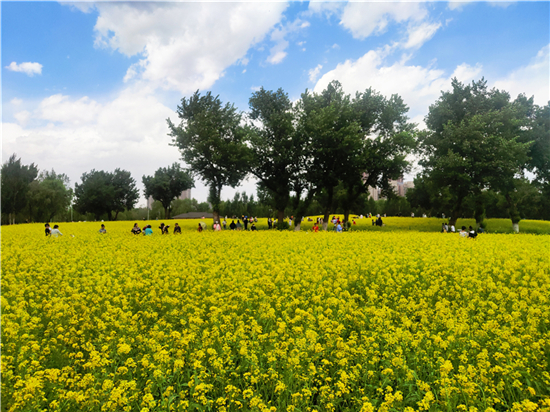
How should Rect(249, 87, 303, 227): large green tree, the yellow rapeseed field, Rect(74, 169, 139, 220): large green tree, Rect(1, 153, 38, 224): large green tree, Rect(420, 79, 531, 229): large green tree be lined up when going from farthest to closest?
Rect(74, 169, 139, 220): large green tree, Rect(1, 153, 38, 224): large green tree, Rect(249, 87, 303, 227): large green tree, Rect(420, 79, 531, 229): large green tree, the yellow rapeseed field

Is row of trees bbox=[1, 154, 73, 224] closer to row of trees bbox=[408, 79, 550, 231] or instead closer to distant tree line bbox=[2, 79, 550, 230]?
distant tree line bbox=[2, 79, 550, 230]

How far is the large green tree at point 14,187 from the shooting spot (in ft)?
238

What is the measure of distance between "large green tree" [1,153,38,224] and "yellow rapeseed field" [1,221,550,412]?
7880 centimetres

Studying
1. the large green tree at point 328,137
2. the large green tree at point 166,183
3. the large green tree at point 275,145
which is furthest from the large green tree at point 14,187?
the large green tree at point 328,137

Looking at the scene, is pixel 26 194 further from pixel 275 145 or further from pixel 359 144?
pixel 359 144

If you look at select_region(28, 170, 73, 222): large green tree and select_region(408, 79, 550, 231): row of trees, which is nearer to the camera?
select_region(408, 79, 550, 231): row of trees

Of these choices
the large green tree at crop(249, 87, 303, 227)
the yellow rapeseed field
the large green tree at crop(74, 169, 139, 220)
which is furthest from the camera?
the large green tree at crop(74, 169, 139, 220)

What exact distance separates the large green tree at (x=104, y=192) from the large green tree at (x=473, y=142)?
3209 inches

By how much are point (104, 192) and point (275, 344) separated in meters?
94.4

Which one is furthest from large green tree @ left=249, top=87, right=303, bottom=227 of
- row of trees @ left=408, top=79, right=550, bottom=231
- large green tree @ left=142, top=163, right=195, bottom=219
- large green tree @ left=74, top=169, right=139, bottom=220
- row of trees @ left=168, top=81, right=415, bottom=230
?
large green tree @ left=74, top=169, right=139, bottom=220

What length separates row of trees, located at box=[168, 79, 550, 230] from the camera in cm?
3869

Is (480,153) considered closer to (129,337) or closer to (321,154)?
(321,154)

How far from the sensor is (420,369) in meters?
5.81

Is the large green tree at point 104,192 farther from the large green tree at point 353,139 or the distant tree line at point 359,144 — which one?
the large green tree at point 353,139
